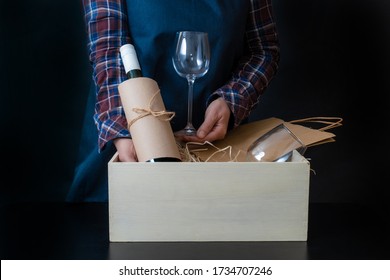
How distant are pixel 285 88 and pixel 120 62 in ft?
2.21

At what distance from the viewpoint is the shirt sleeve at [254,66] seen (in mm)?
1226

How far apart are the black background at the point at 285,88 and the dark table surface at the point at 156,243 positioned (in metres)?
0.59

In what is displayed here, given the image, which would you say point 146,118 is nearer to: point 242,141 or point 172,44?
point 242,141

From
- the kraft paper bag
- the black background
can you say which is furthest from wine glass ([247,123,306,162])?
the black background

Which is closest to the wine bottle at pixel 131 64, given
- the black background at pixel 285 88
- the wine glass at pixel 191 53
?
the wine glass at pixel 191 53

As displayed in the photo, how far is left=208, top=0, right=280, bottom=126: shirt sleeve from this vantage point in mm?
1226

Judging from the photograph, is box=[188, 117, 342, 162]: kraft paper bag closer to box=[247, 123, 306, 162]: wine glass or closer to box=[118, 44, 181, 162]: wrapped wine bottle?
box=[247, 123, 306, 162]: wine glass

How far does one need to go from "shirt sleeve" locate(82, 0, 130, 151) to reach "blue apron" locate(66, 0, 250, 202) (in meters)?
0.04

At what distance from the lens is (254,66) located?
1.33 m

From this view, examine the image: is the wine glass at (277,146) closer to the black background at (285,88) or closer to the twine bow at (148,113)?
the twine bow at (148,113)

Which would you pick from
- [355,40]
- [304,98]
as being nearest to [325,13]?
[355,40]

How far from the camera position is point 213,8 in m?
1.27
